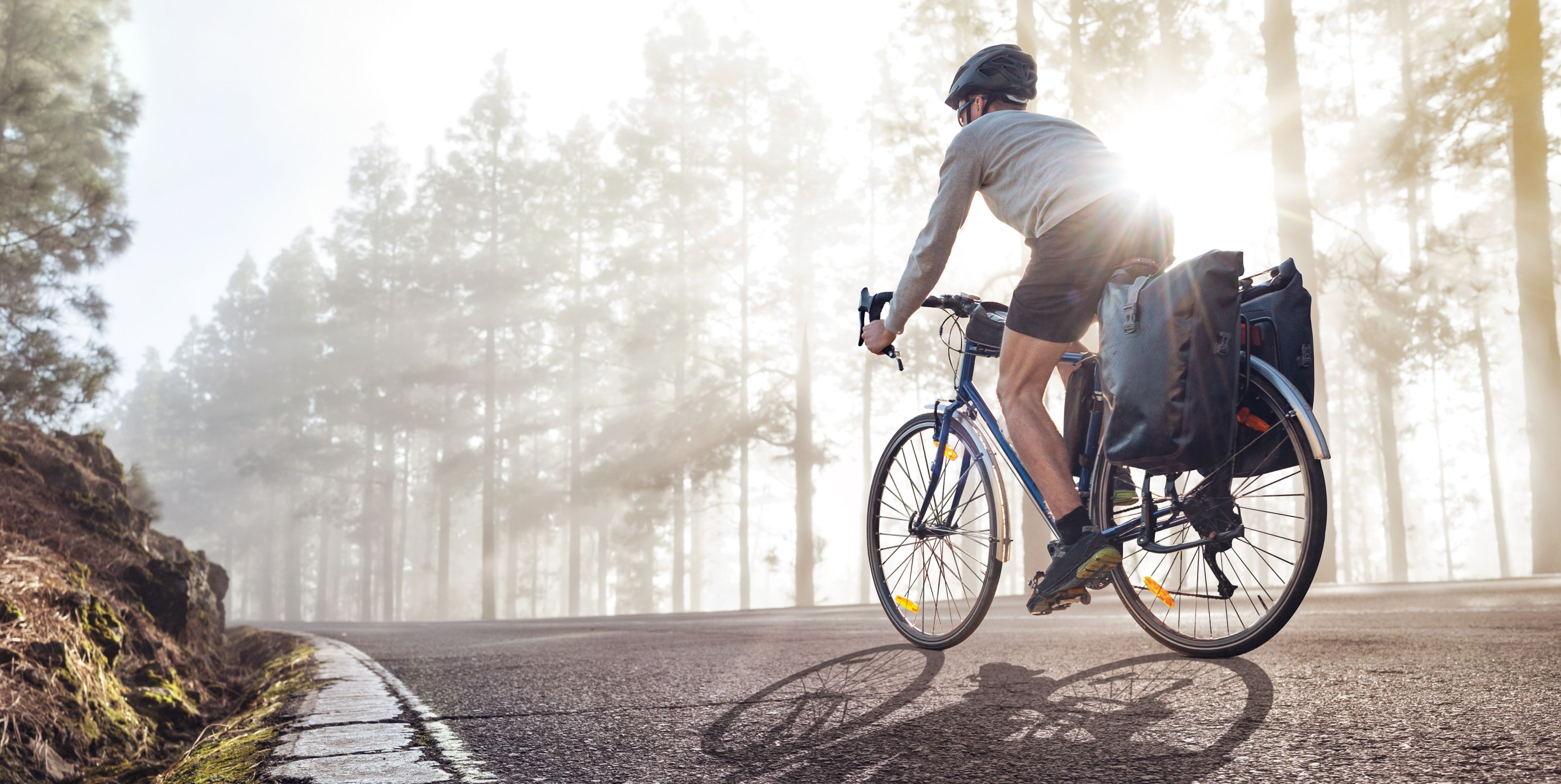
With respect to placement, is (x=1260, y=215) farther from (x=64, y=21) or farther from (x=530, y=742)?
(x=64, y=21)

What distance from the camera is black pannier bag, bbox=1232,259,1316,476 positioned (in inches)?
105

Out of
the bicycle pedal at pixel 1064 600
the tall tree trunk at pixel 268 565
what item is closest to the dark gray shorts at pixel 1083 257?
the bicycle pedal at pixel 1064 600

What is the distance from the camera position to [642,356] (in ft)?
91.3

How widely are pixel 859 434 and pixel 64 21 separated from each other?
2340 centimetres

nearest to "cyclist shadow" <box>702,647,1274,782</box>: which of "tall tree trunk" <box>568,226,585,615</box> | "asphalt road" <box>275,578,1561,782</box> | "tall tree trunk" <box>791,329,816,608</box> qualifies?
"asphalt road" <box>275,578,1561,782</box>

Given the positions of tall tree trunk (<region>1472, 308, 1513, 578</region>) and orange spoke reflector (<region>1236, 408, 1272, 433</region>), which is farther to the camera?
tall tree trunk (<region>1472, 308, 1513, 578</region>)

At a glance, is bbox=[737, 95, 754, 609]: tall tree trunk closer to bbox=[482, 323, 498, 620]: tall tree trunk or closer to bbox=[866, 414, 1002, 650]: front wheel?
bbox=[482, 323, 498, 620]: tall tree trunk

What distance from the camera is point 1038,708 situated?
229 cm

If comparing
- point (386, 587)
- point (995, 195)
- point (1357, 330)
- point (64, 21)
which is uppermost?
point (64, 21)

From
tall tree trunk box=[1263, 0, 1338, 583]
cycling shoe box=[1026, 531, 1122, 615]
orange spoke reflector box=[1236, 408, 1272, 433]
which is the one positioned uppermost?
tall tree trunk box=[1263, 0, 1338, 583]

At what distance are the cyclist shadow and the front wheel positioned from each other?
79cm

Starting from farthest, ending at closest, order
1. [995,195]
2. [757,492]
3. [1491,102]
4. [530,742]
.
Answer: [757,492], [1491,102], [995,195], [530,742]

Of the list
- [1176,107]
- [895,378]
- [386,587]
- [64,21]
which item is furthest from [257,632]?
[386,587]

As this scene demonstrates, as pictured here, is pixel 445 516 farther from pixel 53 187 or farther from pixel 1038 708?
pixel 1038 708
